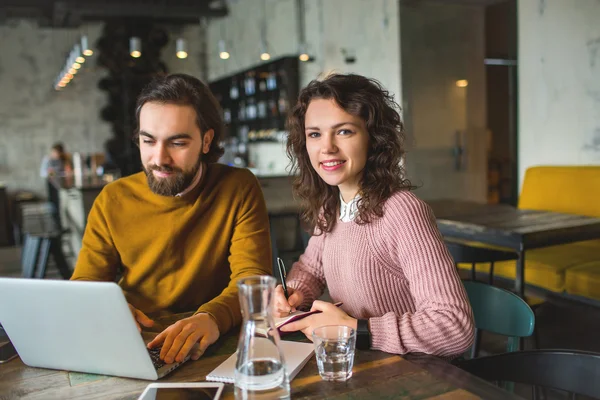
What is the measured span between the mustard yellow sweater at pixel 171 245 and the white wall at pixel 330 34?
10.2 ft

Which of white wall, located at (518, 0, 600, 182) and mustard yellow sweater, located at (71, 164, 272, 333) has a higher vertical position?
white wall, located at (518, 0, 600, 182)

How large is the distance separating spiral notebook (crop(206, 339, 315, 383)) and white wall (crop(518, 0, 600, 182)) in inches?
149

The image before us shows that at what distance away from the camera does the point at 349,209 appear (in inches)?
58.6

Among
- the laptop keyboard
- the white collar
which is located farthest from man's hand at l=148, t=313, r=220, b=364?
the white collar

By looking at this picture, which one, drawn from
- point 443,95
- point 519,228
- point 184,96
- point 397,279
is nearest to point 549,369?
point 397,279

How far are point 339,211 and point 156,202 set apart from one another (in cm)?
60

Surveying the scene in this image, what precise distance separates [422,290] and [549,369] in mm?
295

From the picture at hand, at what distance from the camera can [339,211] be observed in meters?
1.56

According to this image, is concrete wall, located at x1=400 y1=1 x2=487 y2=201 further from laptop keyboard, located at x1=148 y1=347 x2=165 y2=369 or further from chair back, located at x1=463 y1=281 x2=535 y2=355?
laptop keyboard, located at x1=148 y1=347 x2=165 y2=369

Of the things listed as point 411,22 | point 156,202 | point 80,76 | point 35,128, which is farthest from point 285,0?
point 156,202

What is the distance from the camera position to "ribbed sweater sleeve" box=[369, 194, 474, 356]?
1.15m

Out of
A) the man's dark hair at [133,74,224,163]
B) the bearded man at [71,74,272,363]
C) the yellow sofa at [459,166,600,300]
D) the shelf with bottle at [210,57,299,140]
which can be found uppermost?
the shelf with bottle at [210,57,299,140]

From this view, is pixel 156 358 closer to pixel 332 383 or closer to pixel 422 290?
pixel 332 383

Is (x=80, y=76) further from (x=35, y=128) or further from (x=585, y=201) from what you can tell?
(x=585, y=201)
